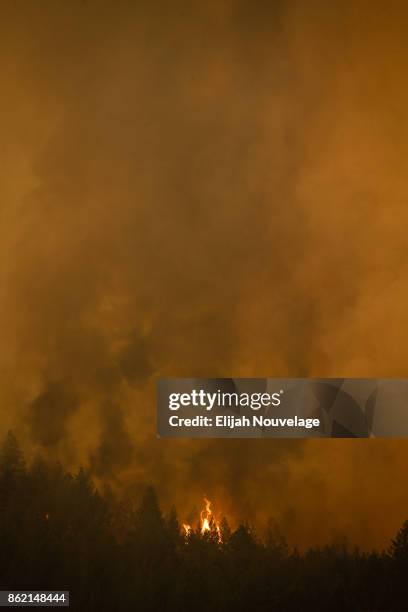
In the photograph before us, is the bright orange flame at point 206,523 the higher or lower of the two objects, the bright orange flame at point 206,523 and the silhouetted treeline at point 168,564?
the higher

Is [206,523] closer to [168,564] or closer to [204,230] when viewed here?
[168,564]

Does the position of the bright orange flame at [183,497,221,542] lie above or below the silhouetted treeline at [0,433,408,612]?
above

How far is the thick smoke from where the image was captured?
2748 millimetres

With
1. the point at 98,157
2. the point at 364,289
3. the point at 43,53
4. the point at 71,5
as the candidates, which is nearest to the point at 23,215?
the point at 98,157

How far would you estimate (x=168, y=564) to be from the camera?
271 cm

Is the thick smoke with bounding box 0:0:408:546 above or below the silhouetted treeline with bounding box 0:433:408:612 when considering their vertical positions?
above

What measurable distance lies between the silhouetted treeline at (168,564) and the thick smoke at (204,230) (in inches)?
4.3

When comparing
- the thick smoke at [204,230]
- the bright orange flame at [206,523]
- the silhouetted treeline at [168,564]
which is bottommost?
the silhouetted treeline at [168,564]

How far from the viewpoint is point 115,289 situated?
283 cm

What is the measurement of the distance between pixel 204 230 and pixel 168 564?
Answer: 55.2 inches

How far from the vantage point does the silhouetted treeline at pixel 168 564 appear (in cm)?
269

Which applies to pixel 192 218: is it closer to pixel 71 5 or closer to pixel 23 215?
pixel 23 215

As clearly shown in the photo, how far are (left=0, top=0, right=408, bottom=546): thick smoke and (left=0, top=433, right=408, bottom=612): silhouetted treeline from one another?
0.36 feet

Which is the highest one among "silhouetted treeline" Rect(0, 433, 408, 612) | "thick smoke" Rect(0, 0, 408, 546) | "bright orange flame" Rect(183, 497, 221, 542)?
"thick smoke" Rect(0, 0, 408, 546)
